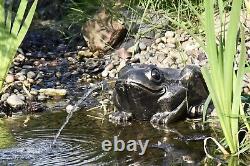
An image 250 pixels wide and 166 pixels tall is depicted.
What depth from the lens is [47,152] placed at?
3428mm

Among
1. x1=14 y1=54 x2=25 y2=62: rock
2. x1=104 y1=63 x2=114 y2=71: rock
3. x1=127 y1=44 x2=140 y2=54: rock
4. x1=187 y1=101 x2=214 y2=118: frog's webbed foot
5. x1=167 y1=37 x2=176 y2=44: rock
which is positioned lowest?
x1=187 y1=101 x2=214 y2=118: frog's webbed foot

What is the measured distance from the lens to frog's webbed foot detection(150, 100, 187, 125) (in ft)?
12.8

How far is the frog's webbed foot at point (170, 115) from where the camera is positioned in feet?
12.8

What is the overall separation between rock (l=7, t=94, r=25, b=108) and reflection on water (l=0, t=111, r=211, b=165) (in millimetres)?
449

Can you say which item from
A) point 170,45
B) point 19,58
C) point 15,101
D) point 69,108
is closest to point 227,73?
point 69,108

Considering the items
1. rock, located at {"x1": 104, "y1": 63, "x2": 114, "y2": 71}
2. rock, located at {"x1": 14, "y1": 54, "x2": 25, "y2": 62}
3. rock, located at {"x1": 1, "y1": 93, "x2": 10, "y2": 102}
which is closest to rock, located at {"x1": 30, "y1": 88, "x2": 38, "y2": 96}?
rock, located at {"x1": 1, "y1": 93, "x2": 10, "y2": 102}

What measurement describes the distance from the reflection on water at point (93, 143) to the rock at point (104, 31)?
223 cm

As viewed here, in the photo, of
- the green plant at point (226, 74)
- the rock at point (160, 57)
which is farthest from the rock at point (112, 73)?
the green plant at point (226, 74)

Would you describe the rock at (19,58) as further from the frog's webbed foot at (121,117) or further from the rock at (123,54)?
the frog's webbed foot at (121,117)

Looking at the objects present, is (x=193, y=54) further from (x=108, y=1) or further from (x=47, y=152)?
(x=47, y=152)

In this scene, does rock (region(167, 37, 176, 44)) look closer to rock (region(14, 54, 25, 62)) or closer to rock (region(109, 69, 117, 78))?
rock (region(109, 69, 117, 78))

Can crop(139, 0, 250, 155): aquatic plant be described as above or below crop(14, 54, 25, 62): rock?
below

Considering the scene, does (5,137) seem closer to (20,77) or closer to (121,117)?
(121,117)

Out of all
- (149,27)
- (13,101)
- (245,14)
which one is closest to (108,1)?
(149,27)
